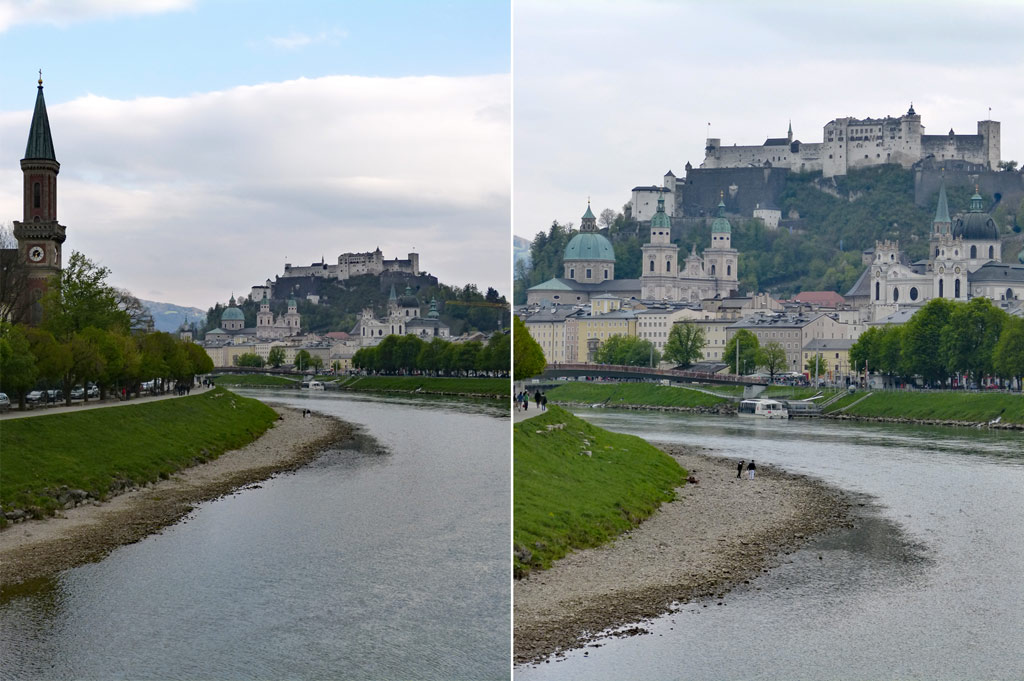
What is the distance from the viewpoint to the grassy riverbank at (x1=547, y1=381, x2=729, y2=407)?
40500 millimetres

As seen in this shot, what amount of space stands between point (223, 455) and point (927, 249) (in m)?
65.5

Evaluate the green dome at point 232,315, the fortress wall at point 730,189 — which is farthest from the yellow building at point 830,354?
the fortress wall at point 730,189

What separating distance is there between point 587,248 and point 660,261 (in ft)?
96.6

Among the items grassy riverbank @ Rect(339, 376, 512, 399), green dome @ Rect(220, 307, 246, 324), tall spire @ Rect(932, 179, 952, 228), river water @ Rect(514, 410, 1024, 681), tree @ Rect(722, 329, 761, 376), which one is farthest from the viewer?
tall spire @ Rect(932, 179, 952, 228)

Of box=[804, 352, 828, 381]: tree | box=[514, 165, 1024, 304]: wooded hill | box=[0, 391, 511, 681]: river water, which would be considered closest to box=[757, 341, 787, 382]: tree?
box=[804, 352, 828, 381]: tree

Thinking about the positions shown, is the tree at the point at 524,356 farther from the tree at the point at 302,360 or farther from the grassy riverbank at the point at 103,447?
the tree at the point at 302,360

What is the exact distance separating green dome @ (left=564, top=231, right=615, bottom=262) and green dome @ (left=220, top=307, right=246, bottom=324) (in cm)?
1090

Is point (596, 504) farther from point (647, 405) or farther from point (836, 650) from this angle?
point (647, 405)

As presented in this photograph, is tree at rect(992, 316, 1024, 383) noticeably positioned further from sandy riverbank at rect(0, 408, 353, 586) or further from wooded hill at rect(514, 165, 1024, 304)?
wooded hill at rect(514, 165, 1024, 304)

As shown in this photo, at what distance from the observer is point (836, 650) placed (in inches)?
396

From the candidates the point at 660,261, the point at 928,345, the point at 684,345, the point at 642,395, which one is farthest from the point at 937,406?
the point at 660,261

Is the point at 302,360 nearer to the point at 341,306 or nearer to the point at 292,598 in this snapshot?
the point at 341,306

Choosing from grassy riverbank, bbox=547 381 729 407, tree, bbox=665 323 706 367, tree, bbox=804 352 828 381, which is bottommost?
grassy riverbank, bbox=547 381 729 407

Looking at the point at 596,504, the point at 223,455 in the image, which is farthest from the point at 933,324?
the point at 596,504
